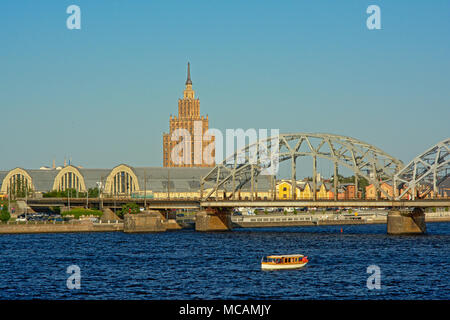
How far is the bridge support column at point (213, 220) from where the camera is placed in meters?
185

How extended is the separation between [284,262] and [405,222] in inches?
2465

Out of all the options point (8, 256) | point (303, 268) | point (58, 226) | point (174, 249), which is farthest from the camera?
point (58, 226)

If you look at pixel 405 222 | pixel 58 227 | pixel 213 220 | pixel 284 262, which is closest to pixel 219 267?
pixel 284 262

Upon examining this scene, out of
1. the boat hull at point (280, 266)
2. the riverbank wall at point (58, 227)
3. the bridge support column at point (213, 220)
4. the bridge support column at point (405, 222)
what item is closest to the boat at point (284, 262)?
the boat hull at point (280, 266)

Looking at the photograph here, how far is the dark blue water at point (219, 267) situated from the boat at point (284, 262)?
1098 millimetres

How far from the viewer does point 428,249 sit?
409 ft

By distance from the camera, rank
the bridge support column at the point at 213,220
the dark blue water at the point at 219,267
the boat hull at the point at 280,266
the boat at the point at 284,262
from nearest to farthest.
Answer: the dark blue water at the point at 219,267
the boat hull at the point at 280,266
the boat at the point at 284,262
the bridge support column at the point at 213,220

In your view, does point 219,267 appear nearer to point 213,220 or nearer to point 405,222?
point 405,222

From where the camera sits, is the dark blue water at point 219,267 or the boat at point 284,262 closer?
the dark blue water at point 219,267

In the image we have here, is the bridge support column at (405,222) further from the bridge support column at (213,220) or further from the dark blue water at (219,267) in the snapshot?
the bridge support column at (213,220)
